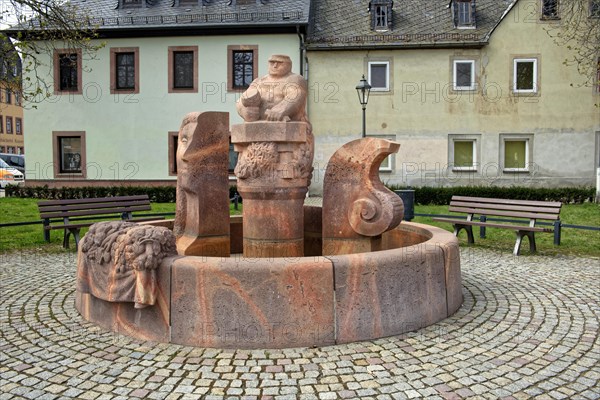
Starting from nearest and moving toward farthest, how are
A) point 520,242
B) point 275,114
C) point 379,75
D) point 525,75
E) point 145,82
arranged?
point 275,114
point 520,242
point 525,75
point 379,75
point 145,82

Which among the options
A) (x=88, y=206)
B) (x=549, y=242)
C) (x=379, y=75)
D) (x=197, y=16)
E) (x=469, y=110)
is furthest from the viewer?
(x=379, y=75)

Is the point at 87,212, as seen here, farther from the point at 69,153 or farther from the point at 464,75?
the point at 464,75

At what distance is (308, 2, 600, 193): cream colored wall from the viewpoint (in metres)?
21.3

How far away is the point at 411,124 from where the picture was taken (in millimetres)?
21859

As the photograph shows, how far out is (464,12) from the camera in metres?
22.5

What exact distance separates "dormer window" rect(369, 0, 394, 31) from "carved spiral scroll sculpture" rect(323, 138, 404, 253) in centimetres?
1782

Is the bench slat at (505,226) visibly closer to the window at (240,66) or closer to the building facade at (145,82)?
the building facade at (145,82)

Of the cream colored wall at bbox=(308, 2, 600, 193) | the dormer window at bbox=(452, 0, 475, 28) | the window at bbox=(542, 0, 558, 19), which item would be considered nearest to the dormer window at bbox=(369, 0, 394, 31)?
the cream colored wall at bbox=(308, 2, 600, 193)

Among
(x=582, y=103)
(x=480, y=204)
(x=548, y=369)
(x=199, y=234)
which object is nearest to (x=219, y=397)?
(x=548, y=369)

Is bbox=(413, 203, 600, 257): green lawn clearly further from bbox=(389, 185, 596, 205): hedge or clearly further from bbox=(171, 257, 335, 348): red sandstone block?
bbox=(389, 185, 596, 205): hedge

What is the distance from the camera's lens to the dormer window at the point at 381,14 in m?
22.6

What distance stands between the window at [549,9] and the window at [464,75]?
10.9 feet

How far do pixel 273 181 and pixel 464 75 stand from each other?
702 inches

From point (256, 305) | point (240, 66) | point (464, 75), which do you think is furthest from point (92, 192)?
point (256, 305)
